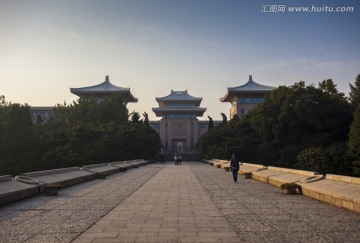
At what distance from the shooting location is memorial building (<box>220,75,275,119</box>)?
62.8 m

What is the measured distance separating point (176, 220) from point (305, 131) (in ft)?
95.8

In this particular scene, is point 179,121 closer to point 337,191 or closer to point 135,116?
point 135,116

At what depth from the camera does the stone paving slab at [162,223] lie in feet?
19.3

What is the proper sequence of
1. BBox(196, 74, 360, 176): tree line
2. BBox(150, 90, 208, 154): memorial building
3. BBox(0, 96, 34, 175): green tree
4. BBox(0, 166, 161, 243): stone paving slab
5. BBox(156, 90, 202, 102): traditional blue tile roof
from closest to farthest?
BBox(0, 166, 161, 243): stone paving slab → BBox(196, 74, 360, 176): tree line → BBox(0, 96, 34, 175): green tree → BBox(150, 90, 208, 154): memorial building → BBox(156, 90, 202, 102): traditional blue tile roof

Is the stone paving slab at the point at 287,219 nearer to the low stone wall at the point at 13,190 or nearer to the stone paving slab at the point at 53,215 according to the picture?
the stone paving slab at the point at 53,215

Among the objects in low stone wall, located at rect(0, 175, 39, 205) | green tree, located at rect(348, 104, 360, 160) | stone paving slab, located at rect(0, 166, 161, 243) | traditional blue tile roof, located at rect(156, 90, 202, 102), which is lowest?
stone paving slab, located at rect(0, 166, 161, 243)

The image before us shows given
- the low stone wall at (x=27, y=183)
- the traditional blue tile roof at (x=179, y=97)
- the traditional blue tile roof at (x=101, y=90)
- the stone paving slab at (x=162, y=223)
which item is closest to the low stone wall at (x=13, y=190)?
the low stone wall at (x=27, y=183)

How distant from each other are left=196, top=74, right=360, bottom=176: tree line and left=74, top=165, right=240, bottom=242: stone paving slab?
1921cm

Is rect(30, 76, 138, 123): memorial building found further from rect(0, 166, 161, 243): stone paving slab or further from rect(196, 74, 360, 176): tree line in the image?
rect(0, 166, 161, 243): stone paving slab

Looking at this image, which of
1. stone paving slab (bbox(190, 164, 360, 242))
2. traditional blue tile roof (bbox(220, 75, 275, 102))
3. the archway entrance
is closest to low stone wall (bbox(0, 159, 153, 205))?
stone paving slab (bbox(190, 164, 360, 242))

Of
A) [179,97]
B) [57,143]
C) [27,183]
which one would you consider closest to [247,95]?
[179,97]

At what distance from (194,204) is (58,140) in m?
32.7

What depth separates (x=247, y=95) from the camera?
64000mm

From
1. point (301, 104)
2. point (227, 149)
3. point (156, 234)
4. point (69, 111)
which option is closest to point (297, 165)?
point (301, 104)
